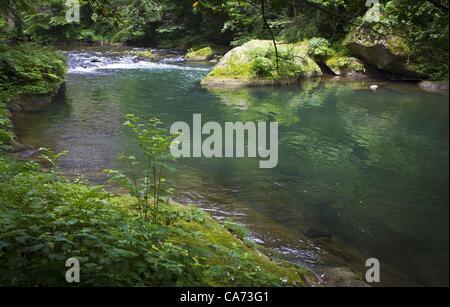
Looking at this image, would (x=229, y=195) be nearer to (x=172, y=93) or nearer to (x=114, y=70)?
(x=172, y=93)

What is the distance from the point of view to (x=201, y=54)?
2919 cm

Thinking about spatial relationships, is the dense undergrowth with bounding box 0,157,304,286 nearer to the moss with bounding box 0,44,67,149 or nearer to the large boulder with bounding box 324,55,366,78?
the moss with bounding box 0,44,67,149

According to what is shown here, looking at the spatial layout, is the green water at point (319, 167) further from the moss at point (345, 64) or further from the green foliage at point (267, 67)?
the moss at point (345, 64)

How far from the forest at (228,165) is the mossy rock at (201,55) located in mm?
193

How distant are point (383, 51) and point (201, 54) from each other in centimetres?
1269

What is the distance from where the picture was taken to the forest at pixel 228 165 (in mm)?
2844

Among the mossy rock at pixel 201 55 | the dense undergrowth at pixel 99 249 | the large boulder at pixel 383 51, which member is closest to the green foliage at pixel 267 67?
the large boulder at pixel 383 51

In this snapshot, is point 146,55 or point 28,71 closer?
point 28,71

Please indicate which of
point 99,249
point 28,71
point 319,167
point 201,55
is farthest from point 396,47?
point 99,249

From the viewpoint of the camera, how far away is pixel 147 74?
21.8 meters

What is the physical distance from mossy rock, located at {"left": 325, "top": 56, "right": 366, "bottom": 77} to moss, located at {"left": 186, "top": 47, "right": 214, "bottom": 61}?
9.01 metres

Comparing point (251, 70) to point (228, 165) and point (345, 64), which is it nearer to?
point (345, 64)

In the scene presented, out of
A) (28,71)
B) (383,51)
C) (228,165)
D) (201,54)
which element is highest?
(383,51)
